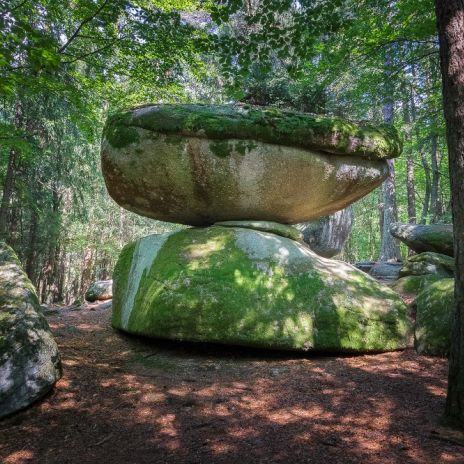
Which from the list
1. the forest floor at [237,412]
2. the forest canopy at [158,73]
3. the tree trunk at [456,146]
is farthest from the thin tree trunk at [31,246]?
the tree trunk at [456,146]

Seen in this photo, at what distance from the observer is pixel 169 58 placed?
24.3 ft

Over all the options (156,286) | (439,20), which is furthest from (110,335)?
(439,20)

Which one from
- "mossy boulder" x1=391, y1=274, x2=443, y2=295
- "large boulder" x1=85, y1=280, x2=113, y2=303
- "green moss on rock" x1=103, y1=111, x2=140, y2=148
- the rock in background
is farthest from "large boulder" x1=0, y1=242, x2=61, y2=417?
the rock in background

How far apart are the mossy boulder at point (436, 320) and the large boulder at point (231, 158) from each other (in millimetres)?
2495

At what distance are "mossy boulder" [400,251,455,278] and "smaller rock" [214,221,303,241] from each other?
174 inches

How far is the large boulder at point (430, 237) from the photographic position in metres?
11.3

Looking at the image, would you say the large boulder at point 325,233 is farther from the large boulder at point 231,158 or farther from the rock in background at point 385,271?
the large boulder at point 231,158

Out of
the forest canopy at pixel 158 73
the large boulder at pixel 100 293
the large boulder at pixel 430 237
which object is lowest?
the large boulder at pixel 100 293

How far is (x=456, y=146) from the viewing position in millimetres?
3074

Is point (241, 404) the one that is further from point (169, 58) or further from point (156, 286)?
A: point (169, 58)

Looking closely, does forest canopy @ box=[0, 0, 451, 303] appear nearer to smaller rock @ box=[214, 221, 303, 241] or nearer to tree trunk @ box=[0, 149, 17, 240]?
tree trunk @ box=[0, 149, 17, 240]

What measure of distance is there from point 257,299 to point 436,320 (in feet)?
8.14

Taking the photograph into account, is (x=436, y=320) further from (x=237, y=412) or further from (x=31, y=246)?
(x=31, y=246)

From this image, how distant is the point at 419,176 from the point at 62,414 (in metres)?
23.8
